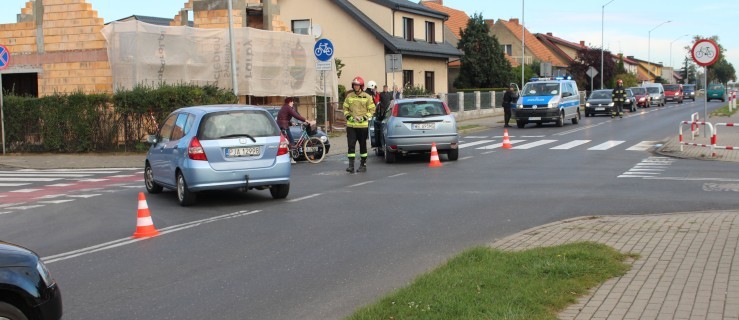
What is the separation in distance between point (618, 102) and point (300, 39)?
18.2 m

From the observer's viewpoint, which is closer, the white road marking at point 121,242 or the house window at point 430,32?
the white road marking at point 121,242

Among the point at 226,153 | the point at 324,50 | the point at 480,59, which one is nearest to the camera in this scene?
the point at 226,153

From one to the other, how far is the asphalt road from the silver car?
522 millimetres

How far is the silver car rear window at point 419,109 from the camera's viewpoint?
1882 cm

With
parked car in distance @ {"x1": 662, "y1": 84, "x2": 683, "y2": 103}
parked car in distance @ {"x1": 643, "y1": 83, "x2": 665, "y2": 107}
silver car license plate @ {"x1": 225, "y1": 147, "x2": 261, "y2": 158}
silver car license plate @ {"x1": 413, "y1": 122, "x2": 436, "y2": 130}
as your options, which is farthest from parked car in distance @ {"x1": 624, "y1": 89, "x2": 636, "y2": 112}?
silver car license plate @ {"x1": 225, "y1": 147, "x2": 261, "y2": 158}

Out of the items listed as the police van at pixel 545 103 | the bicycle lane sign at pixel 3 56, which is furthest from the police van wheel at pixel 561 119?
the bicycle lane sign at pixel 3 56

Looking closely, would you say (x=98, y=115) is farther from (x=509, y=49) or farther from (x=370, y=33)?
(x=509, y=49)

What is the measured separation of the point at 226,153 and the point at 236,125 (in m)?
0.52

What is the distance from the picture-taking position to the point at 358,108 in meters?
16.8

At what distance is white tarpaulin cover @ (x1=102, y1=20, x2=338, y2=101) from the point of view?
27.7 meters

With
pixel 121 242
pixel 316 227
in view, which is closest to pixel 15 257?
pixel 121 242

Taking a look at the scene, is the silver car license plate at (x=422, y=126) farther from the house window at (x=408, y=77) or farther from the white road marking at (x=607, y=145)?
the house window at (x=408, y=77)

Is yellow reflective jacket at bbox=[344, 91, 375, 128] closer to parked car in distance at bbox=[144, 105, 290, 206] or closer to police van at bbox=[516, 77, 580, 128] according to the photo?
parked car in distance at bbox=[144, 105, 290, 206]

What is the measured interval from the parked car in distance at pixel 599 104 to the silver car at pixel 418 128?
92.0ft
